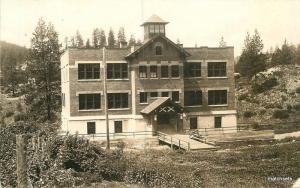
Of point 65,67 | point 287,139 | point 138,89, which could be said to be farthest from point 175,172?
point 65,67

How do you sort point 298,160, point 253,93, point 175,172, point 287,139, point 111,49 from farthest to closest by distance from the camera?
1. point 253,93
2. point 111,49
3. point 287,139
4. point 298,160
5. point 175,172

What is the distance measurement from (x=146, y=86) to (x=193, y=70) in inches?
207

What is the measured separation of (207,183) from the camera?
1802 cm

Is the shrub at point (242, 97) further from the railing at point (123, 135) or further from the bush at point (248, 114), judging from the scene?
the railing at point (123, 135)

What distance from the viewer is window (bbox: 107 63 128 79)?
3919cm

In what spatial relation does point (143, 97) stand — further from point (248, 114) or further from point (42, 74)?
point (248, 114)

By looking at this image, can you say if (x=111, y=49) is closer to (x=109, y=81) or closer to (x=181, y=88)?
A: (x=109, y=81)

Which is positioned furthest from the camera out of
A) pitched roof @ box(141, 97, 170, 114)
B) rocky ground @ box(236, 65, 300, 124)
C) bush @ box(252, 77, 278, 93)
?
bush @ box(252, 77, 278, 93)

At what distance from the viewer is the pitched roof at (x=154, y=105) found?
37.8 metres

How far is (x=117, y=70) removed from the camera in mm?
39375

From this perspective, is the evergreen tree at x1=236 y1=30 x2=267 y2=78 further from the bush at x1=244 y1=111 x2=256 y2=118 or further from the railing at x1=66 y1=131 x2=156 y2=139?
the railing at x1=66 y1=131 x2=156 y2=139

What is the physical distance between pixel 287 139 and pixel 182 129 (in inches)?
417

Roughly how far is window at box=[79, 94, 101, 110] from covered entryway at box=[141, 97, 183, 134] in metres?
4.26

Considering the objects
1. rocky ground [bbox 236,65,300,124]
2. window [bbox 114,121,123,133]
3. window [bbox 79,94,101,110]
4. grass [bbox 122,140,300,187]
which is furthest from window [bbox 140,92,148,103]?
rocky ground [bbox 236,65,300,124]
